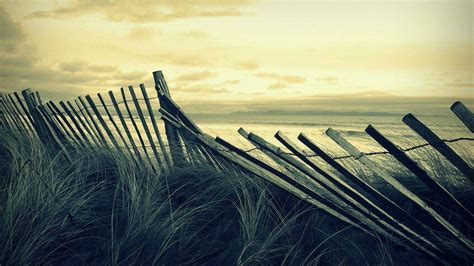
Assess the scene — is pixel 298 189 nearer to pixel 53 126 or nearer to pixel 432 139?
pixel 432 139

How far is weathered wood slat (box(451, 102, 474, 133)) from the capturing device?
2.09 m

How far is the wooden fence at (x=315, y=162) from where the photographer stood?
2.27 meters

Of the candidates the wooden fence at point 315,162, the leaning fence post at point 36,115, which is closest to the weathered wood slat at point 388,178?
the wooden fence at point 315,162

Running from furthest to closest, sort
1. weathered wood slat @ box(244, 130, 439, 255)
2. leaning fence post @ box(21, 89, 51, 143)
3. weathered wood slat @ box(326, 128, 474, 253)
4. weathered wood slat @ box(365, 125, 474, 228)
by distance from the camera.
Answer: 1. leaning fence post @ box(21, 89, 51, 143)
2. weathered wood slat @ box(244, 130, 439, 255)
3. weathered wood slat @ box(326, 128, 474, 253)
4. weathered wood slat @ box(365, 125, 474, 228)

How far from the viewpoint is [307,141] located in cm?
226

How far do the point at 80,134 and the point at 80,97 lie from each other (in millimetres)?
387

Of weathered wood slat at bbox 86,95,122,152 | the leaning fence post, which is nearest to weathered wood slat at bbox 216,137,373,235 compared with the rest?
weathered wood slat at bbox 86,95,122,152

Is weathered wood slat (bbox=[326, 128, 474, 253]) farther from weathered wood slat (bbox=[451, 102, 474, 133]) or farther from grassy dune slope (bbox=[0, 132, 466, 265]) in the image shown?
weathered wood slat (bbox=[451, 102, 474, 133])

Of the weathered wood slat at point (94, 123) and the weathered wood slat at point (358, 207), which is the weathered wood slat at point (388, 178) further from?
the weathered wood slat at point (94, 123)

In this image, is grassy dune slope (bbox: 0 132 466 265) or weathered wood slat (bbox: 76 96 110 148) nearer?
grassy dune slope (bbox: 0 132 466 265)

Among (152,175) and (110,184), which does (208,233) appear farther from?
(110,184)

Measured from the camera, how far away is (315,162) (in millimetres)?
2520

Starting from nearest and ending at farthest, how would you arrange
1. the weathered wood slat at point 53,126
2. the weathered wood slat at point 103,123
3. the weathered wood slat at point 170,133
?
the weathered wood slat at point 170,133
the weathered wood slat at point 103,123
the weathered wood slat at point 53,126

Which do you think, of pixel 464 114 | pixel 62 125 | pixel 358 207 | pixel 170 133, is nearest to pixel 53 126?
pixel 62 125
